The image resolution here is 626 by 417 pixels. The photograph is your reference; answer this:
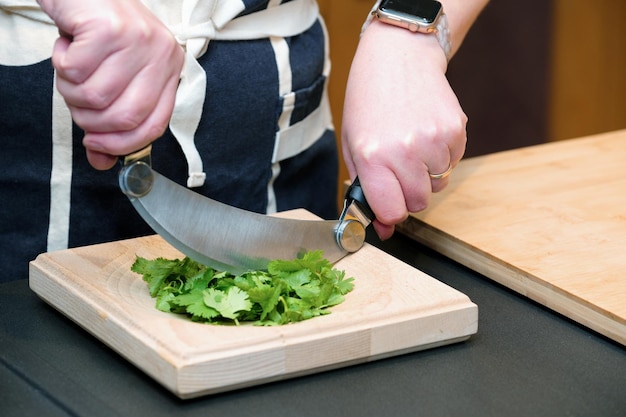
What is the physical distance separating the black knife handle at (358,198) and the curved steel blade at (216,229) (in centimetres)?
10

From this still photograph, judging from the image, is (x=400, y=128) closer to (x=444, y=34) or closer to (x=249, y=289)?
(x=444, y=34)

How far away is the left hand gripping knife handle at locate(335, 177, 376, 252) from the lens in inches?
39.9

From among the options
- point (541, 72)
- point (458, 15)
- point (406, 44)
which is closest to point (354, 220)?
point (406, 44)

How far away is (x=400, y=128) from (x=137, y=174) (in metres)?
0.33

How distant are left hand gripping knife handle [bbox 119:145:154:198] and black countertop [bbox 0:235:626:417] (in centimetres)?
15

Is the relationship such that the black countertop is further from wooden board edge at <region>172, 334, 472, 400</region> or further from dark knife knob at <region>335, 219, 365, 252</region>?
dark knife knob at <region>335, 219, 365, 252</region>

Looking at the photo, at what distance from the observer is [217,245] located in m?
0.92

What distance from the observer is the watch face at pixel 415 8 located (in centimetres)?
113

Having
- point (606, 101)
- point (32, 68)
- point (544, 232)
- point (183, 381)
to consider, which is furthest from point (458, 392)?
point (606, 101)

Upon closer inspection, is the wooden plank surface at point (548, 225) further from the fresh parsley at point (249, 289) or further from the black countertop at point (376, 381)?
the fresh parsley at point (249, 289)

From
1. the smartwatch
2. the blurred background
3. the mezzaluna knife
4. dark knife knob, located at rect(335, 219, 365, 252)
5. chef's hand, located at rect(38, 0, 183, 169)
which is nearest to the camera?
chef's hand, located at rect(38, 0, 183, 169)

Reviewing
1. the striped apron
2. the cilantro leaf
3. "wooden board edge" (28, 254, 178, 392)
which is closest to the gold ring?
the striped apron

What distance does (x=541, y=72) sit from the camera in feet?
9.78

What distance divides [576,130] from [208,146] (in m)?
2.17
